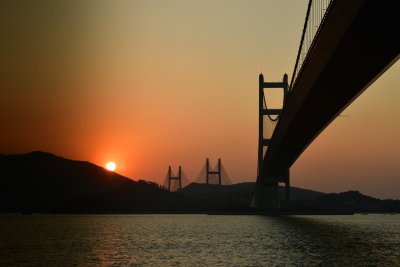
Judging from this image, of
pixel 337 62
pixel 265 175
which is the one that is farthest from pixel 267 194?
pixel 337 62

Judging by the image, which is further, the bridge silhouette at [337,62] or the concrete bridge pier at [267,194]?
the concrete bridge pier at [267,194]

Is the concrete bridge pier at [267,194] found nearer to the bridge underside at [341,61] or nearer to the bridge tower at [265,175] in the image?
the bridge tower at [265,175]

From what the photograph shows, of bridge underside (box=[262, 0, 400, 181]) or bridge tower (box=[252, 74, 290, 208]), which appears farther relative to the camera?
bridge tower (box=[252, 74, 290, 208])

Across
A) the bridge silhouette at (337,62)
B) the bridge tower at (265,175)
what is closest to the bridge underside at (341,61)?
the bridge silhouette at (337,62)

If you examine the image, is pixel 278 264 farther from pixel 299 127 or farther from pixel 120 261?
pixel 299 127

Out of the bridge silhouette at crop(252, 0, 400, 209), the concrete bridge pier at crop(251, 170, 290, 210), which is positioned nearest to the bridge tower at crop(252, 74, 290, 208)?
the concrete bridge pier at crop(251, 170, 290, 210)

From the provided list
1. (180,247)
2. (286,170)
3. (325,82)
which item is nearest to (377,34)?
(325,82)

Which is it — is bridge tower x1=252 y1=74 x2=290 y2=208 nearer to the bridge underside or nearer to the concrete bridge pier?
the concrete bridge pier

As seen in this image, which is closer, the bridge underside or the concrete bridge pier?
the bridge underside
